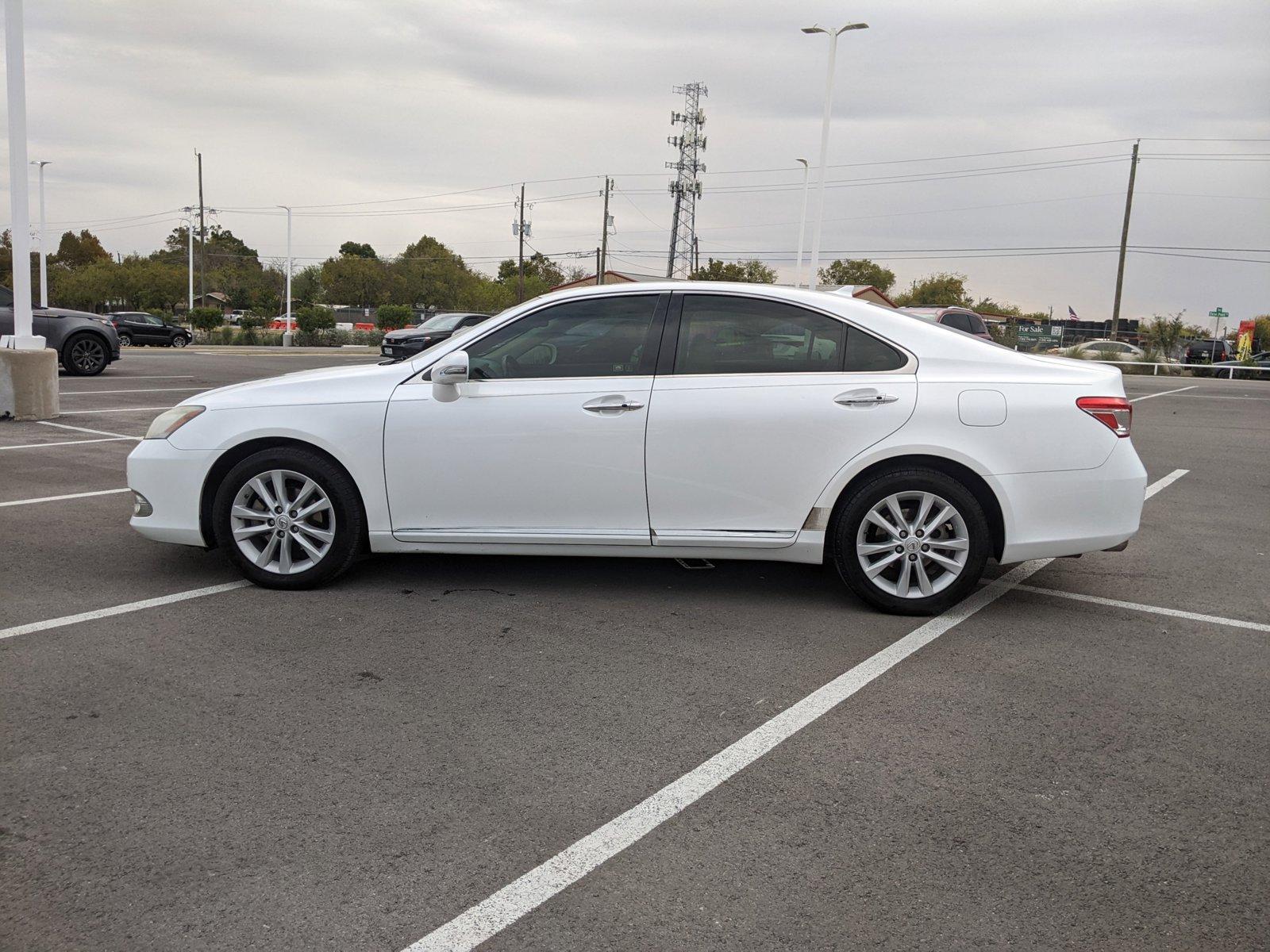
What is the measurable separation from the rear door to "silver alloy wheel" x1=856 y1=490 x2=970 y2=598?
13.1 inches

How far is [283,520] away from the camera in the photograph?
530cm

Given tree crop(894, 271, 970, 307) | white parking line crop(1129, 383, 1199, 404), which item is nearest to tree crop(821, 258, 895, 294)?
tree crop(894, 271, 970, 307)

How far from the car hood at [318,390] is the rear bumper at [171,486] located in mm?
280

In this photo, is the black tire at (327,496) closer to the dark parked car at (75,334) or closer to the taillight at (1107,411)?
the taillight at (1107,411)

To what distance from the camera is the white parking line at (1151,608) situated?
5262 millimetres

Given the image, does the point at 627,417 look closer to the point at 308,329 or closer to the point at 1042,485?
the point at 1042,485

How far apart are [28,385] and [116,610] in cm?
845

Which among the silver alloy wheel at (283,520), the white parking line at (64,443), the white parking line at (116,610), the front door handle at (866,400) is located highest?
the front door handle at (866,400)

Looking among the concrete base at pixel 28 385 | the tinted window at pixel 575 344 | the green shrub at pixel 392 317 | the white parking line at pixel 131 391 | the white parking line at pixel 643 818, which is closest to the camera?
the white parking line at pixel 643 818

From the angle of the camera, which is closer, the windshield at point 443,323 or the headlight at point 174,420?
the headlight at point 174,420

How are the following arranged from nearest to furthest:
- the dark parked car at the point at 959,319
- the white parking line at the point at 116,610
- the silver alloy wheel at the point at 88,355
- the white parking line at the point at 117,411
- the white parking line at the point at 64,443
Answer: the white parking line at the point at 116,610, the white parking line at the point at 64,443, the white parking line at the point at 117,411, the silver alloy wheel at the point at 88,355, the dark parked car at the point at 959,319

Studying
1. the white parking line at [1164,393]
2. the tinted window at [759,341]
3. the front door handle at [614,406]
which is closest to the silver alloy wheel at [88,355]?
the front door handle at [614,406]

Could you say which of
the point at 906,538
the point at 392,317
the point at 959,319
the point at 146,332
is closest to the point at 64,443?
the point at 906,538

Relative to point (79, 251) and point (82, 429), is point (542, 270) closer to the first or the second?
point (79, 251)
